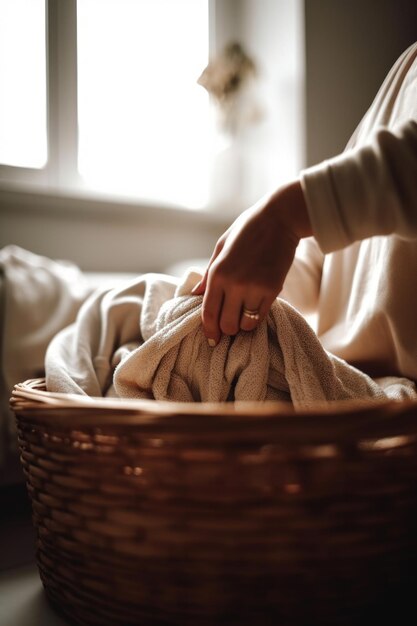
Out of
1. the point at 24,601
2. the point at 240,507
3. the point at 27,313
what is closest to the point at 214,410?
the point at 240,507

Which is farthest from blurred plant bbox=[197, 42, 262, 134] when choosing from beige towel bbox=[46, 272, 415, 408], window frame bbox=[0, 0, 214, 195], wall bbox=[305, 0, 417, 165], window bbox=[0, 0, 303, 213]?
beige towel bbox=[46, 272, 415, 408]

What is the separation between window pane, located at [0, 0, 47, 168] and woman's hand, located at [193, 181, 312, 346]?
1.04 metres

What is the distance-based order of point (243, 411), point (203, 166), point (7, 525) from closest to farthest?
1. point (243, 411)
2. point (7, 525)
3. point (203, 166)

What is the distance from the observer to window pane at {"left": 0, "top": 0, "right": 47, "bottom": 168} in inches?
49.8

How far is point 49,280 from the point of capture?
851mm

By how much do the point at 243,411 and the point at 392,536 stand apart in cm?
17

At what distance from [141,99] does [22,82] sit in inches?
14.7

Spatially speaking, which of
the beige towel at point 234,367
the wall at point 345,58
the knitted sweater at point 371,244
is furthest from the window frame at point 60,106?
the beige towel at point 234,367

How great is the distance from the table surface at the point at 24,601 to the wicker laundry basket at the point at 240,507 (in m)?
0.13

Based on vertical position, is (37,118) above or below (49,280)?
above

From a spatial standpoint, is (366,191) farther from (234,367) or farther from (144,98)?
(144,98)

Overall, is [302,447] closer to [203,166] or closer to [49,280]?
[49,280]

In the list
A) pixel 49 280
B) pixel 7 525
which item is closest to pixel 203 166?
pixel 49 280

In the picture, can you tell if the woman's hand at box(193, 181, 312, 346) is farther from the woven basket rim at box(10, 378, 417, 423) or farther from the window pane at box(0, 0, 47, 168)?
the window pane at box(0, 0, 47, 168)
